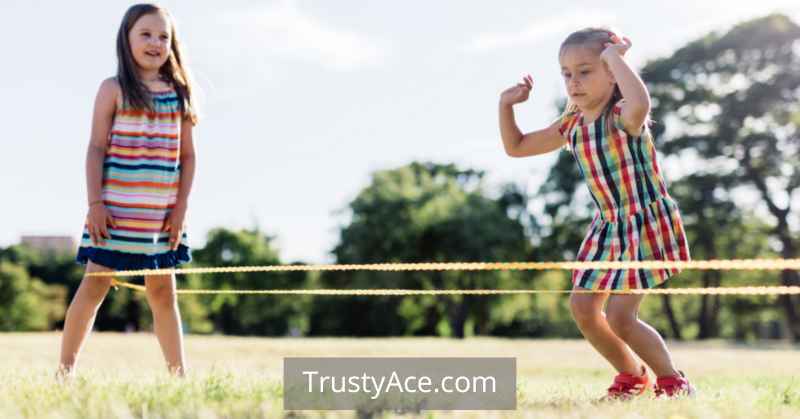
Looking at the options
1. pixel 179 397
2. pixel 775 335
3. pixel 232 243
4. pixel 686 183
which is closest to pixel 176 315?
pixel 179 397

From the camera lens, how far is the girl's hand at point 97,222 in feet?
15.7

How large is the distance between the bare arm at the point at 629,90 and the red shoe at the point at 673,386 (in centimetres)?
125

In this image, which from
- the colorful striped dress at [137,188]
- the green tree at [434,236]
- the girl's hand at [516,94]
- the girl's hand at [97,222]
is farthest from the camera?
the green tree at [434,236]

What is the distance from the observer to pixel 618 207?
4.57 meters

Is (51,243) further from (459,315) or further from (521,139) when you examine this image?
(521,139)

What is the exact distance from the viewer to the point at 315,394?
352 centimetres

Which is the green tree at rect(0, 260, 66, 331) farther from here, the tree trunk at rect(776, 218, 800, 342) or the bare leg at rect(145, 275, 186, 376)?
the bare leg at rect(145, 275, 186, 376)

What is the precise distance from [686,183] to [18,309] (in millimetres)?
43814

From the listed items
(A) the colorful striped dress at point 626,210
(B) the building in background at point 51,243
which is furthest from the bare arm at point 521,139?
(B) the building in background at point 51,243

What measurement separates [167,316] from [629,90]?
2.80m

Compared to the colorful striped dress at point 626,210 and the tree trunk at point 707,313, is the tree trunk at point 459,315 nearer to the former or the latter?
the tree trunk at point 707,313

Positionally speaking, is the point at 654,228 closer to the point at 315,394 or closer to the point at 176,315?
the point at 315,394

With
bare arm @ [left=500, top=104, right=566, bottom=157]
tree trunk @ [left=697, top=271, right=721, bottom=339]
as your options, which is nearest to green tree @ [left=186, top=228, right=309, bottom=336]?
tree trunk @ [left=697, top=271, right=721, bottom=339]

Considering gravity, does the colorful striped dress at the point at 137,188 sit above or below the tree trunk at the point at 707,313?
above
